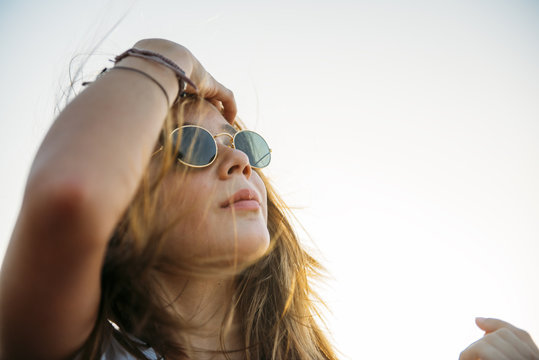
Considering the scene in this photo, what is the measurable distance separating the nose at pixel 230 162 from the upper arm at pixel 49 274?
0.90m

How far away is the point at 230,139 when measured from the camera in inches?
87.8

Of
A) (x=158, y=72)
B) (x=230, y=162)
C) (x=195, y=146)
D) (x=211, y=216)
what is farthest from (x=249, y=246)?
(x=158, y=72)

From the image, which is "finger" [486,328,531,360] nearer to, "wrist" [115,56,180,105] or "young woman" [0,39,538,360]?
"young woman" [0,39,538,360]

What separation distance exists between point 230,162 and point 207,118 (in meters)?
0.39

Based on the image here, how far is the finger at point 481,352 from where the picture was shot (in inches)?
58.9

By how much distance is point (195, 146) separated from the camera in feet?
6.21

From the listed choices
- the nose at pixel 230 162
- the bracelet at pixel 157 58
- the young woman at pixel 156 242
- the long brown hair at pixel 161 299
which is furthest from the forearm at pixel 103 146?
the nose at pixel 230 162

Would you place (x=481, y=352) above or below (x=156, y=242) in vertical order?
below

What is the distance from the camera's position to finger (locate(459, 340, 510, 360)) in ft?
4.91

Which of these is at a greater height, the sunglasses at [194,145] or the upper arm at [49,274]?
the sunglasses at [194,145]

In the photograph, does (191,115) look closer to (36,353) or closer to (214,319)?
(214,319)

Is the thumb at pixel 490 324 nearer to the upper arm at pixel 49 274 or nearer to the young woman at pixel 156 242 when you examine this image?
the young woman at pixel 156 242

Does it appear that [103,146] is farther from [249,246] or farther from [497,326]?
[497,326]

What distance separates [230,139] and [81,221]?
1350mm
